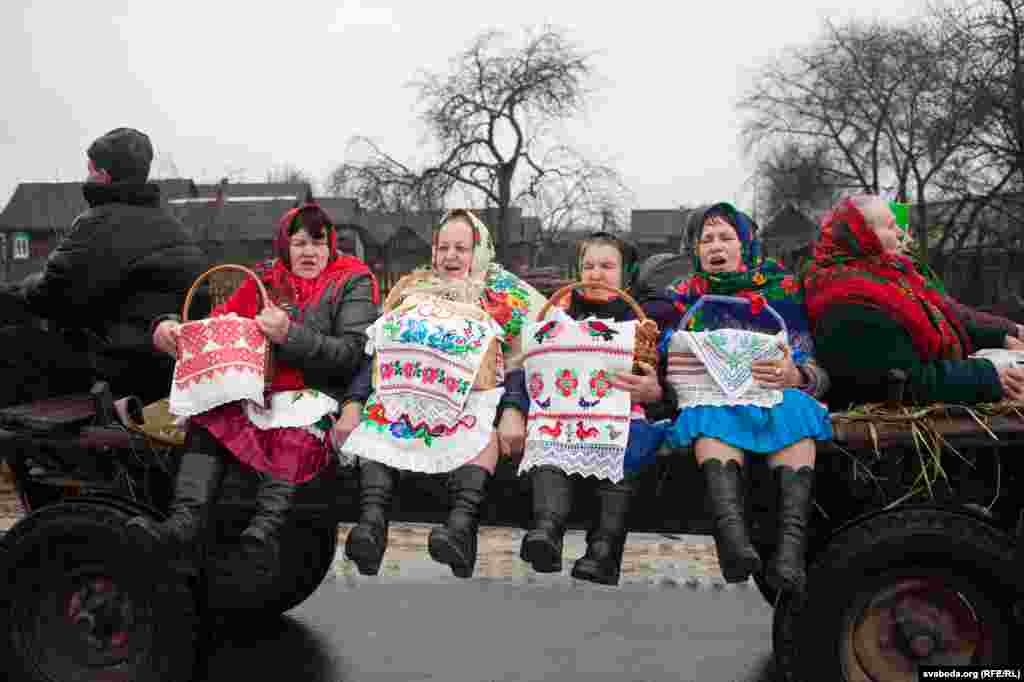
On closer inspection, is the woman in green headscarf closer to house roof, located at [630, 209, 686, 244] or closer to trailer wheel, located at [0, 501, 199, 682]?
trailer wheel, located at [0, 501, 199, 682]

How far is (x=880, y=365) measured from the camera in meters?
3.37

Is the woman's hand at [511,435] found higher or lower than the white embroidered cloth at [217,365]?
lower

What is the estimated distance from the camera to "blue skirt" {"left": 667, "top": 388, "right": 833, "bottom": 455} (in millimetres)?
3098

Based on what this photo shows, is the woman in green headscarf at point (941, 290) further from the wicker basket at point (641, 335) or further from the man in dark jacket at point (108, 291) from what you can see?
the man in dark jacket at point (108, 291)

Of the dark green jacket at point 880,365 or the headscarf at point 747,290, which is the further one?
the headscarf at point 747,290

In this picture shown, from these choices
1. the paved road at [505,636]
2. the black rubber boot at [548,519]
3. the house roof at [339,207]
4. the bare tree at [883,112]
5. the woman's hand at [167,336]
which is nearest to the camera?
the black rubber boot at [548,519]

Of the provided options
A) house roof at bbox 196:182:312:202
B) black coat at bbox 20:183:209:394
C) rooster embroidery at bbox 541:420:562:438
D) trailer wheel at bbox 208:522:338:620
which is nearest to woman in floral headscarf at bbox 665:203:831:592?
rooster embroidery at bbox 541:420:562:438

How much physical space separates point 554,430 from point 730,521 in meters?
0.69

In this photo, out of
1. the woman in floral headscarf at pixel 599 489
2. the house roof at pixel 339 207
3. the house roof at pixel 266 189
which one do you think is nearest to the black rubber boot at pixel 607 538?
the woman in floral headscarf at pixel 599 489

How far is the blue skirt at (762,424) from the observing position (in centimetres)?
310

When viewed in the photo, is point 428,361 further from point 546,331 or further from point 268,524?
point 268,524

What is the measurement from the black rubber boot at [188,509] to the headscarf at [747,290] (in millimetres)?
1825

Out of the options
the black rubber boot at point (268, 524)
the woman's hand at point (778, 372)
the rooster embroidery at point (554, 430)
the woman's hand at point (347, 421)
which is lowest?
the black rubber boot at point (268, 524)

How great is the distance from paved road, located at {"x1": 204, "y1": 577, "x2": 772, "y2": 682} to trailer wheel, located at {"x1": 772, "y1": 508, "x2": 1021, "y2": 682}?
0.83 m
